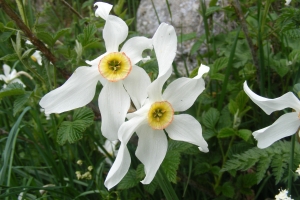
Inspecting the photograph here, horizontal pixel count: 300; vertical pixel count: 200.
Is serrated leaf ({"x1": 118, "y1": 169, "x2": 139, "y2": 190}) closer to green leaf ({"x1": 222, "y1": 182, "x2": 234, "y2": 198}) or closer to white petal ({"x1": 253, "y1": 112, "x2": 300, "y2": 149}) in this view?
green leaf ({"x1": 222, "y1": 182, "x2": 234, "y2": 198})

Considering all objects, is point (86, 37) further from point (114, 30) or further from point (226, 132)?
point (226, 132)

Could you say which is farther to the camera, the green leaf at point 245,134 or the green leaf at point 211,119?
the green leaf at point 211,119

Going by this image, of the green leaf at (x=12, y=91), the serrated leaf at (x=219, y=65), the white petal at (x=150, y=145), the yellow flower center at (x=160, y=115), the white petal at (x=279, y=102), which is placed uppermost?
the white petal at (x=279, y=102)

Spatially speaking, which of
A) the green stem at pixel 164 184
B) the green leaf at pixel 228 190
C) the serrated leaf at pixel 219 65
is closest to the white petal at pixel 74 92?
the green stem at pixel 164 184

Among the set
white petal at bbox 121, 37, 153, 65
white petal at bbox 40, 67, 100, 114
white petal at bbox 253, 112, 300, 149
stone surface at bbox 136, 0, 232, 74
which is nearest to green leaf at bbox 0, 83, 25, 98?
A: white petal at bbox 40, 67, 100, 114

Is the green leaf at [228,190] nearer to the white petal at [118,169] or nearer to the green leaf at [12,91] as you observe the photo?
the white petal at [118,169]

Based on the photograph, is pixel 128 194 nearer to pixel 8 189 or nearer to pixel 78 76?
pixel 8 189
